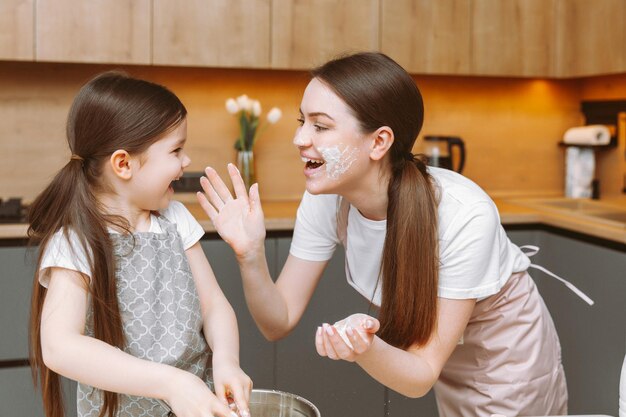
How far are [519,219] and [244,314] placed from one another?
995mm

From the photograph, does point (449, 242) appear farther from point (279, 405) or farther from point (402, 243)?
point (279, 405)

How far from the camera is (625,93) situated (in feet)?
10.5

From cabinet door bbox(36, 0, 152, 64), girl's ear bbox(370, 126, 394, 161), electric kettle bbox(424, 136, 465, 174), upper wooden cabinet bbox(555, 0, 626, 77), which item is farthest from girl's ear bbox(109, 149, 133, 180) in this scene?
upper wooden cabinet bbox(555, 0, 626, 77)

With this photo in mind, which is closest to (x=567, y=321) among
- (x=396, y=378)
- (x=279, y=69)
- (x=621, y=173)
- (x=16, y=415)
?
(x=621, y=173)

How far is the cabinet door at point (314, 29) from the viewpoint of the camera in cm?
285

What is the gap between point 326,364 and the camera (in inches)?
106

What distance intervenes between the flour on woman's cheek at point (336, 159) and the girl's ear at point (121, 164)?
0.33 m

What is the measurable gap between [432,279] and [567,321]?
147 centimetres

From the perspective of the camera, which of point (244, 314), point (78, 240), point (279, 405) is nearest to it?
point (279, 405)

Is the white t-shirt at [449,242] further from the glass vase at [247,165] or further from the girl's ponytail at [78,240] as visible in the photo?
the glass vase at [247,165]

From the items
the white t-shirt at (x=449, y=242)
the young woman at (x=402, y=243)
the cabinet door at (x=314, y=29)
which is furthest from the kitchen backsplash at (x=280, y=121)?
the young woman at (x=402, y=243)

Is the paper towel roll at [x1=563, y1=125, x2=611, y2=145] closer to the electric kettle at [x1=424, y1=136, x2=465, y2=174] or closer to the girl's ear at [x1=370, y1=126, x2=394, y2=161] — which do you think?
the electric kettle at [x1=424, y1=136, x2=465, y2=174]

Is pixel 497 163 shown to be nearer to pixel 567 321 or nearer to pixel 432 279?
pixel 567 321

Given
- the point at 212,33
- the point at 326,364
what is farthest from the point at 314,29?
the point at 326,364
